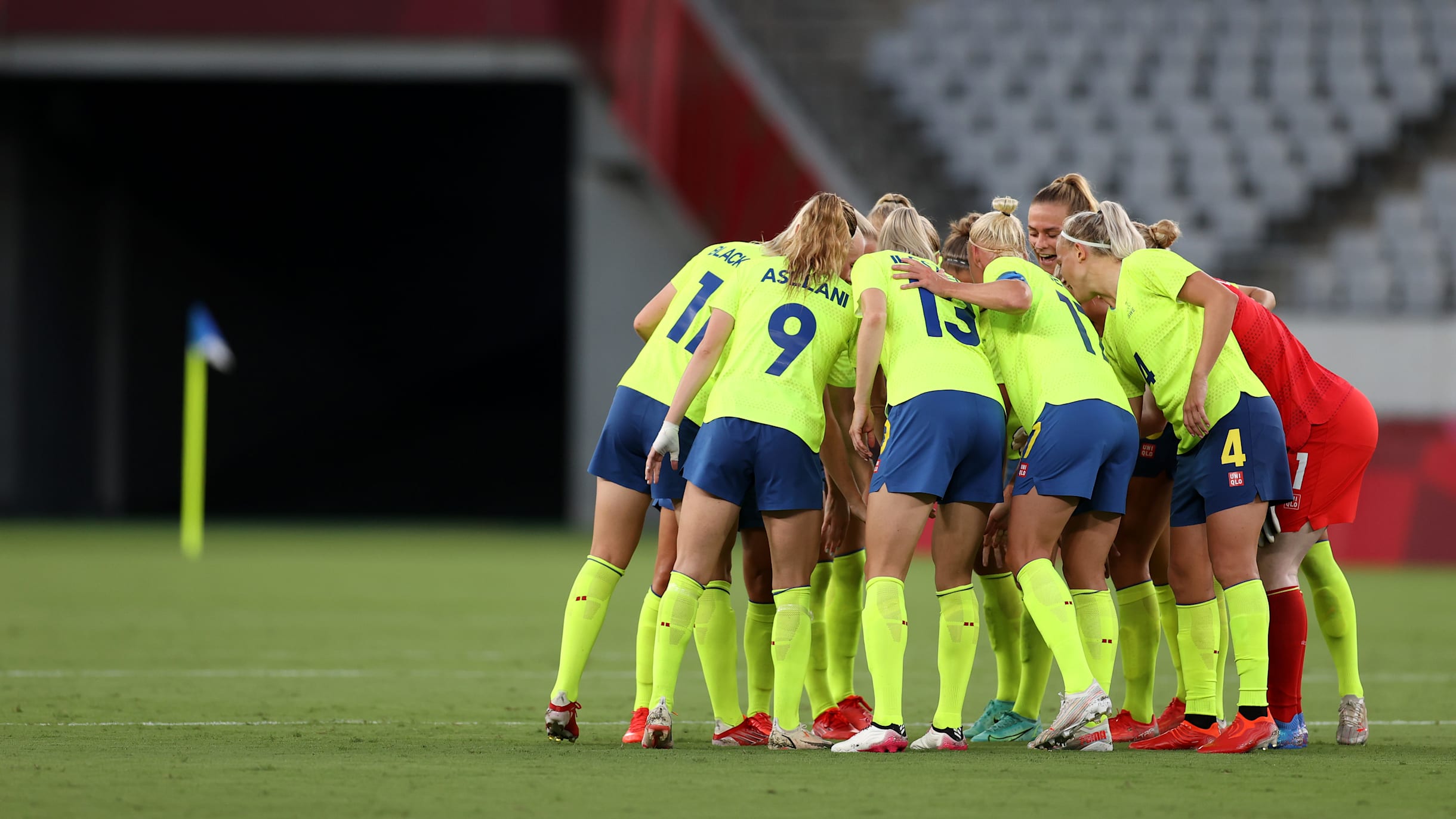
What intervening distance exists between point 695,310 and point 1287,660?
256 centimetres

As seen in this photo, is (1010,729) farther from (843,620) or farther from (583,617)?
(583,617)

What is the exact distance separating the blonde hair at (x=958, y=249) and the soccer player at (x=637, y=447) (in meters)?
0.73

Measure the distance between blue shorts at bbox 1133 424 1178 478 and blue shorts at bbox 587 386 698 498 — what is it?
1731mm

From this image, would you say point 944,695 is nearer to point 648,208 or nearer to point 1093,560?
point 1093,560

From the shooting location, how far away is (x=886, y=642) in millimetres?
5719

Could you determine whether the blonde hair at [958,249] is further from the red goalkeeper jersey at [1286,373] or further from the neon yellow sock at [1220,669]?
the neon yellow sock at [1220,669]

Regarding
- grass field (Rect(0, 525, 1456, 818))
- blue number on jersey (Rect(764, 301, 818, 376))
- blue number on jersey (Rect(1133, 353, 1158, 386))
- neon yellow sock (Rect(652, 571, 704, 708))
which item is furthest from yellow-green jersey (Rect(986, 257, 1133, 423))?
neon yellow sock (Rect(652, 571, 704, 708))

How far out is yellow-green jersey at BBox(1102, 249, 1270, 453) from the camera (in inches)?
239

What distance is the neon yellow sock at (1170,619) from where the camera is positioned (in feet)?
21.5

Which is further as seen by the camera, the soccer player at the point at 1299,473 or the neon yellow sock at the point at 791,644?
the soccer player at the point at 1299,473

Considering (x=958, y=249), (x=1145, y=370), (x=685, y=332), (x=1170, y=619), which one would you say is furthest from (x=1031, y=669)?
(x=685, y=332)

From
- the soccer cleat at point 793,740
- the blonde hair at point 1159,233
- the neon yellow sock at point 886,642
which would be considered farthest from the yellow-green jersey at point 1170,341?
the soccer cleat at point 793,740

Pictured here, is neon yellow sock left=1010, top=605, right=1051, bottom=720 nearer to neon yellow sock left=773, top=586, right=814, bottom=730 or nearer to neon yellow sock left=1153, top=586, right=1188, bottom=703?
neon yellow sock left=1153, top=586, right=1188, bottom=703

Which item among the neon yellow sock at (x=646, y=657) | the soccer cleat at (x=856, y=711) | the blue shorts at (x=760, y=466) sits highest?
the blue shorts at (x=760, y=466)
